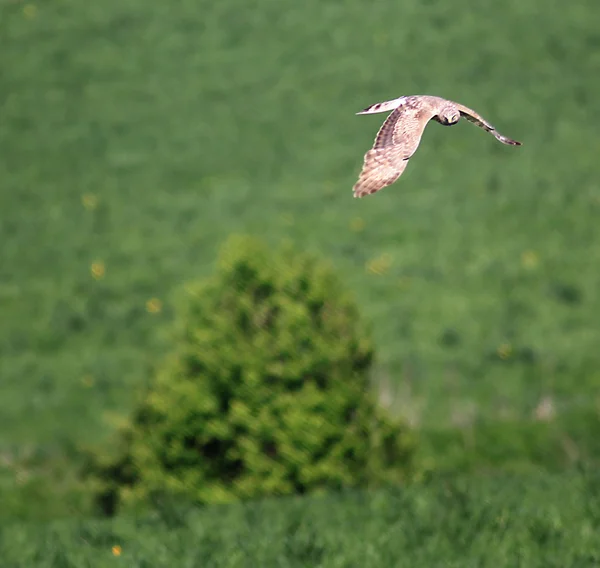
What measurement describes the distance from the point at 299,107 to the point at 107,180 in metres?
4.30

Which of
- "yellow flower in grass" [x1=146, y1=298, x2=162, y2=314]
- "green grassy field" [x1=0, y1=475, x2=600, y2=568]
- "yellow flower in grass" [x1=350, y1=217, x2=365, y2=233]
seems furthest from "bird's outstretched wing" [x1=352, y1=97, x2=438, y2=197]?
"yellow flower in grass" [x1=350, y1=217, x2=365, y2=233]

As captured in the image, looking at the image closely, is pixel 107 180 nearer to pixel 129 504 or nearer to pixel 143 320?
pixel 143 320

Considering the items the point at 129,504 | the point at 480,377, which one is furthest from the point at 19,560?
the point at 480,377

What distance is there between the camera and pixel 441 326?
23016 millimetres

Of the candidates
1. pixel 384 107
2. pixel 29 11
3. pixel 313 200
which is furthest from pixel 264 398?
pixel 29 11

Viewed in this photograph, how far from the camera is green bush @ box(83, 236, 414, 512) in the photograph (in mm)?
14375

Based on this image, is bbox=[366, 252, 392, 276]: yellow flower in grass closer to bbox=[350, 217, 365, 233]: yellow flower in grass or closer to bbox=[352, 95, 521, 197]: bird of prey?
bbox=[350, 217, 365, 233]: yellow flower in grass

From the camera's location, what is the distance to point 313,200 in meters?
26.4

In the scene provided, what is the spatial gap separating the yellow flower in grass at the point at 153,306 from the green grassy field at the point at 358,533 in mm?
10492

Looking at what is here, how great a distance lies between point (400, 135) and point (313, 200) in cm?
2114

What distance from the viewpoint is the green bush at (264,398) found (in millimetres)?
14375

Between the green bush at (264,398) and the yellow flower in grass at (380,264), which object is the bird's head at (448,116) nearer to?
the green bush at (264,398)

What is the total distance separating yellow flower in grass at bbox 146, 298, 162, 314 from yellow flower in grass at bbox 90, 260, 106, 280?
116 centimetres

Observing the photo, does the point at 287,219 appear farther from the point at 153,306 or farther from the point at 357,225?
the point at 153,306
